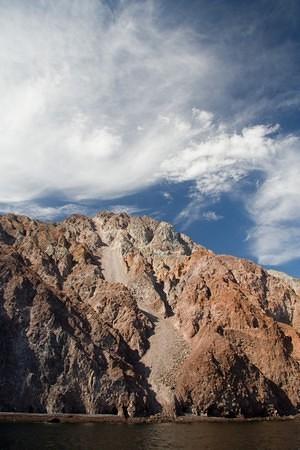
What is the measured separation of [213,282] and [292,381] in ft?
156

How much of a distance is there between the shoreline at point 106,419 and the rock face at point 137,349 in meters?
4.51

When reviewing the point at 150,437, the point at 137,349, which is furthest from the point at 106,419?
the point at 137,349

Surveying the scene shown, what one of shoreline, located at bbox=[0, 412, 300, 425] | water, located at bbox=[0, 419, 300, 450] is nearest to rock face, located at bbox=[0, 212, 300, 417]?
shoreline, located at bbox=[0, 412, 300, 425]

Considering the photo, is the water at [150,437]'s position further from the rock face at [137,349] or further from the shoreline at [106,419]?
the rock face at [137,349]

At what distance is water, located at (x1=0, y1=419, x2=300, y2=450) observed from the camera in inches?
2857

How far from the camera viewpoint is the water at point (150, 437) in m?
72.6

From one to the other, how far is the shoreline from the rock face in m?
4.51

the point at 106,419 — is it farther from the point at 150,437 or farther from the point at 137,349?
the point at 137,349

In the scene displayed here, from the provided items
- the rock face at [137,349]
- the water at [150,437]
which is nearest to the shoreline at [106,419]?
the rock face at [137,349]

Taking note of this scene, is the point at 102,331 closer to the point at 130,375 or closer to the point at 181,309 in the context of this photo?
the point at 130,375

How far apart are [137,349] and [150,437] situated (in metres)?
73.1

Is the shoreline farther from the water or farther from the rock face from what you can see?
the water

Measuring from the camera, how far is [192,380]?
136 metres

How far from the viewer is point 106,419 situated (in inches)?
4633
